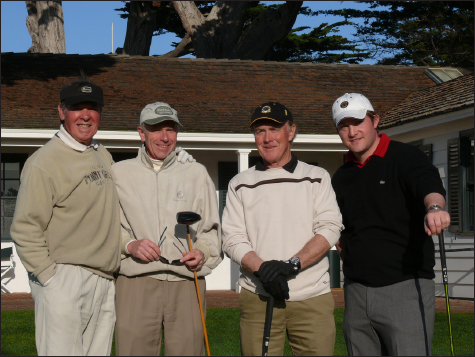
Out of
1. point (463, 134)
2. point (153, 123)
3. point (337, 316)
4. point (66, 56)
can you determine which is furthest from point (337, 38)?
point (153, 123)

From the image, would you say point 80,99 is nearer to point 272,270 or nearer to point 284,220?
point 284,220

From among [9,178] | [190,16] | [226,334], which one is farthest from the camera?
[190,16]

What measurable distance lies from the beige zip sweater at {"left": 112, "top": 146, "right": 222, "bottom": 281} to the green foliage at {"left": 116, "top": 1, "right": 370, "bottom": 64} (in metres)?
23.7

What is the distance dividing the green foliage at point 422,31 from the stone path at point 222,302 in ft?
54.2

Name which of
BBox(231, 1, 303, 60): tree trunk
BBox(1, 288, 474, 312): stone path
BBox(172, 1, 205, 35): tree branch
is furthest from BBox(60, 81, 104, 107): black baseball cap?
BBox(172, 1, 205, 35): tree branch

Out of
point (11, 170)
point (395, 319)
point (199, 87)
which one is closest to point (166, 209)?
point (395, 319)

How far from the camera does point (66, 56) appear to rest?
55.0 feet

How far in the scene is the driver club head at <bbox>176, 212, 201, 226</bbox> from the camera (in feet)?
13.2

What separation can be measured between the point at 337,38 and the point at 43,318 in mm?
Result: 27209

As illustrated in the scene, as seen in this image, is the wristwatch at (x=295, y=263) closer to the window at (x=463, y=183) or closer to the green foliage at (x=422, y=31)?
the window at (x=463, y=183)

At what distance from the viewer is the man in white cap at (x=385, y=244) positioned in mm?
4074

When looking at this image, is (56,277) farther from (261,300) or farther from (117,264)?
(261,300)

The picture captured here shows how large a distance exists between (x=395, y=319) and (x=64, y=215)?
6.43ft

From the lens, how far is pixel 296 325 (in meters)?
4.08
